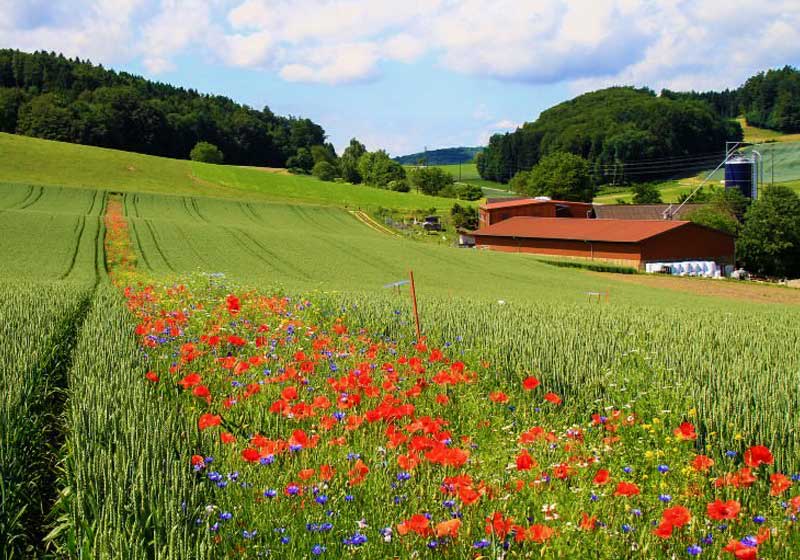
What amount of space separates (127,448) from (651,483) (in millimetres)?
3515

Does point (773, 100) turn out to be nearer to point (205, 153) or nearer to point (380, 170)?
point (380, 170)

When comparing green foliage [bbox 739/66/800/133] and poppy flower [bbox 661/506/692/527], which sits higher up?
green foliage [bbox 739/66/800/133]

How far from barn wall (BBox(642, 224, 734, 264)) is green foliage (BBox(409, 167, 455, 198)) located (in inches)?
2594

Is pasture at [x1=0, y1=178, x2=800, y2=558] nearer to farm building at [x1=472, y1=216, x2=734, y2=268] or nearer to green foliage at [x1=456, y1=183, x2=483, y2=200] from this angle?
farm building at [x1=472, y1=216, x2=734, y2=268]

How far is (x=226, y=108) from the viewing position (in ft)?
526

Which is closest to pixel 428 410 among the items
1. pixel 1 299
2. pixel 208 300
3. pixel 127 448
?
pixel 127 448

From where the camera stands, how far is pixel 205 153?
417ft

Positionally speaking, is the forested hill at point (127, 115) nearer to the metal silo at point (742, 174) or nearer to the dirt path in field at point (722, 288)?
the metal silo at point (742, 174)

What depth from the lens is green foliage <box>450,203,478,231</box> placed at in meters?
82.8

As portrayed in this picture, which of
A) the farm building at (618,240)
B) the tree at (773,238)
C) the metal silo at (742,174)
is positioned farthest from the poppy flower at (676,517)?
the metal silo at (742,174)

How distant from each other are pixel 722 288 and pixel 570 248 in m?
21.6

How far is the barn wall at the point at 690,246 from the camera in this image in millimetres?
57312

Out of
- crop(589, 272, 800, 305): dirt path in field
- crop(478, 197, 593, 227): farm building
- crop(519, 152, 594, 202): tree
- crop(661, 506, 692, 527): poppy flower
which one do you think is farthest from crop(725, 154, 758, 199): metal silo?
crop(661, 506, 692, 527): poppy flower

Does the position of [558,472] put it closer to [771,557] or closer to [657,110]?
[771,557]
